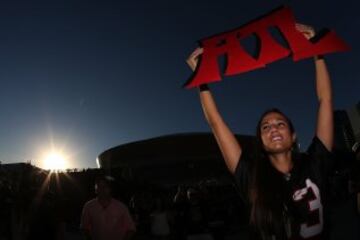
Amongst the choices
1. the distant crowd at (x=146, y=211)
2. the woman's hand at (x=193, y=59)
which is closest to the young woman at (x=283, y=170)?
the woman's hand at (x=193, y=59)

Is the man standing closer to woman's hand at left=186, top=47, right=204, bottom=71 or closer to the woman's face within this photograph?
woman's hand at left=186, top=47, right=204, bottom=71

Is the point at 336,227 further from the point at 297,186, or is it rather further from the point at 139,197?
the point at 297,186

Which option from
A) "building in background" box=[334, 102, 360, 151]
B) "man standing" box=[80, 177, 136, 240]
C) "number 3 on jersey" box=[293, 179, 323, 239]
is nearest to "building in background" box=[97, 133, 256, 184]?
"building in background" box=[334, 102, 360, 151]

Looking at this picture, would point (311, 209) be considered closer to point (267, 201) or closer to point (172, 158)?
point (267, 201)

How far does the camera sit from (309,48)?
2.96m

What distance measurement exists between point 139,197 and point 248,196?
1398 cm

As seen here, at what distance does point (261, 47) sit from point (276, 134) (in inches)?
24.2

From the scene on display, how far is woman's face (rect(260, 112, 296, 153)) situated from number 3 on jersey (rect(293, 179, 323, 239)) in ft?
0.89

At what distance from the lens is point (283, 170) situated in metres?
2.75

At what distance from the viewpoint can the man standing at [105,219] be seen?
6.46m

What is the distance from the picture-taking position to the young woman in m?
2.48

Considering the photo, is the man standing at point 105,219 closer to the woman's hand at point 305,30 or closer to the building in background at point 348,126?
the woman's hand at point 305,30

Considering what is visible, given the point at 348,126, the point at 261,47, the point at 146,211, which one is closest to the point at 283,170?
the point at 261,47

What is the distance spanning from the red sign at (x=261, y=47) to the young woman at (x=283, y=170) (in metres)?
A: 0.09
